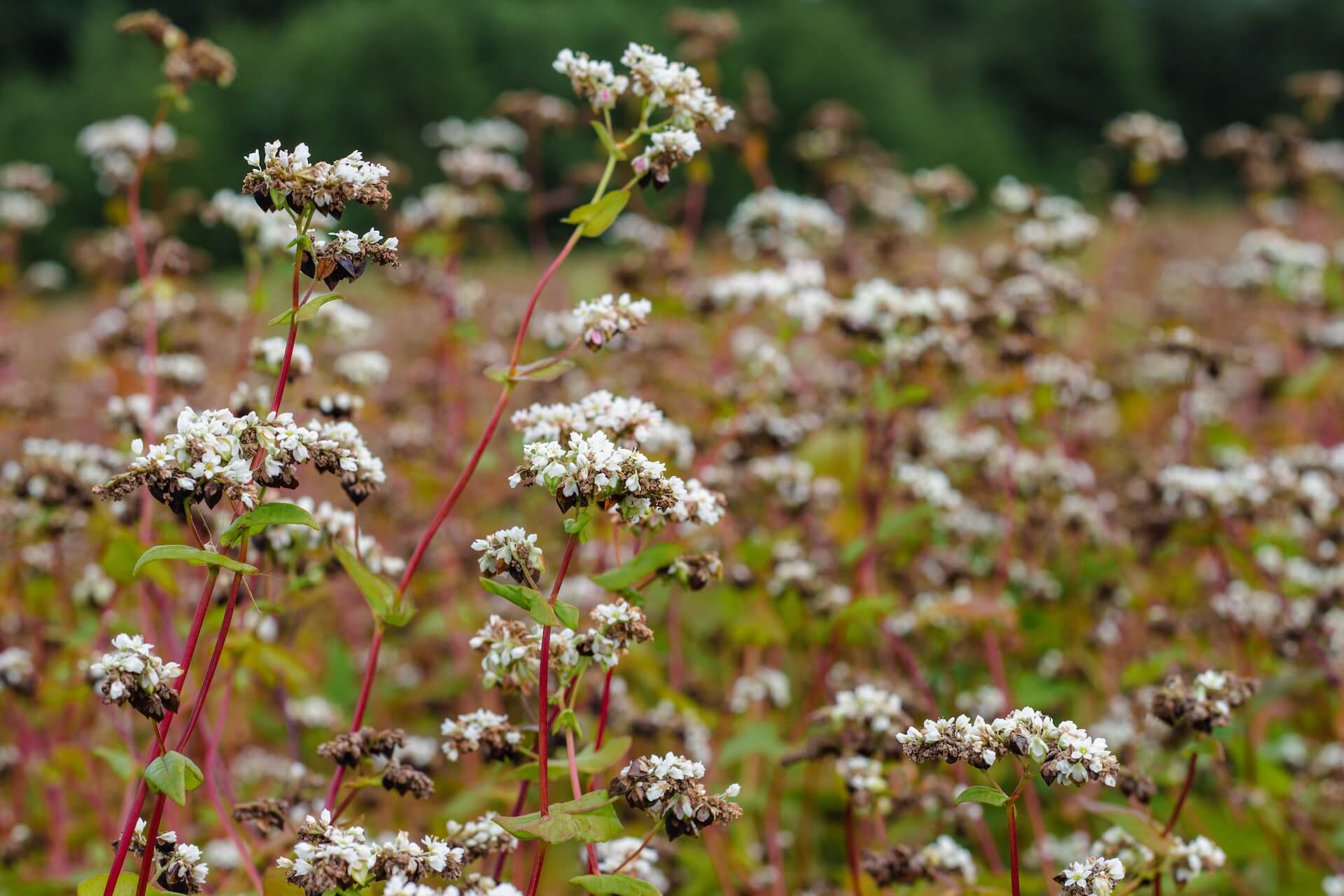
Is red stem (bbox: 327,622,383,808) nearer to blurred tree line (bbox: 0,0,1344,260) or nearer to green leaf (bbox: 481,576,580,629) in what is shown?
green leaf (bbox: 481,576,580,629)

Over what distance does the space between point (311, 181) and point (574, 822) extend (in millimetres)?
1464

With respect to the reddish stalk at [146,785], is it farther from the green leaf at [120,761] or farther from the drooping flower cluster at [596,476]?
the green leaf at [120,761]

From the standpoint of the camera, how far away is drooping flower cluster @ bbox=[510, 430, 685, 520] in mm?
2473

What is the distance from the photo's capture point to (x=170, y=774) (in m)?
2.29

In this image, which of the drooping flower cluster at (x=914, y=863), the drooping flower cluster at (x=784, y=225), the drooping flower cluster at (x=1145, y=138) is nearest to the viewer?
the drooping flower cluster at (x=914, y=863)

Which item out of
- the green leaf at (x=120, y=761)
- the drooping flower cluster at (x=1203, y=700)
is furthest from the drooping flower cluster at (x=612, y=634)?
the green leaf at (x=120, y=761)

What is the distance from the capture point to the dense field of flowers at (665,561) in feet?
8.28

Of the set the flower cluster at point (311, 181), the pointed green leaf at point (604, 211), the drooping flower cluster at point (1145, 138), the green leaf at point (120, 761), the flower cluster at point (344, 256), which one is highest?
the drooping flower cluster at point (1145, 138)

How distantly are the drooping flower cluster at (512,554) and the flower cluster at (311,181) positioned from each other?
0.77 meters

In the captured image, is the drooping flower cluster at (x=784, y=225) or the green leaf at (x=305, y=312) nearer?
the green leaf at (x=305, y=312)

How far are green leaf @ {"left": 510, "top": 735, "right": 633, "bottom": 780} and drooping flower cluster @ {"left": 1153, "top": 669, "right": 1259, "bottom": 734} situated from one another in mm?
1391

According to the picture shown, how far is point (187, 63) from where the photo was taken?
4160 mm

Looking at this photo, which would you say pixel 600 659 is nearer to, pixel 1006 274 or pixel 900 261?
pixel 1006 274

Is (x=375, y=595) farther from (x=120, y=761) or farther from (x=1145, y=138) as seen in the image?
(x=1145, y=138)
